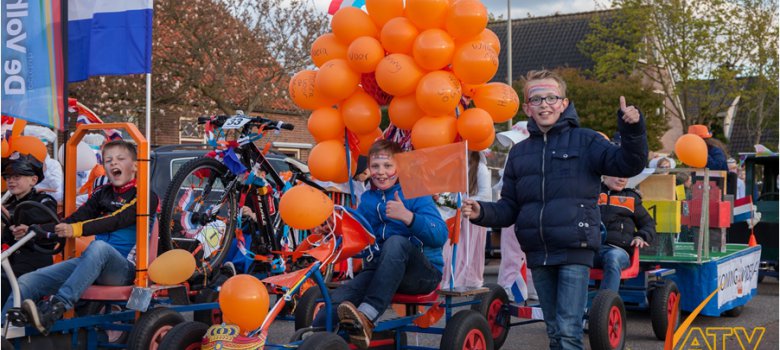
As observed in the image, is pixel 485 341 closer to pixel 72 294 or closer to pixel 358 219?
pixel 358 219

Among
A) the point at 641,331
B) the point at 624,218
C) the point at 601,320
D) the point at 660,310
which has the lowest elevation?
the point at 641,331

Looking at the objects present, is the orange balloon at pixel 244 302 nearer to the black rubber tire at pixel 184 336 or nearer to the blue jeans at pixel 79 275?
the black rubber tire at pixel 184 336

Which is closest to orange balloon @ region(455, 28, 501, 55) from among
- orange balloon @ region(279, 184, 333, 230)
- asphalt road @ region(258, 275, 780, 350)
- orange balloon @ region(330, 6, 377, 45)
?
orange balloon @ region(330, 6, 377, 45)

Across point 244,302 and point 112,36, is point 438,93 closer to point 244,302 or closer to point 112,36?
point 244,302

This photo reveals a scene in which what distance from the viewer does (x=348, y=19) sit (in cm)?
665

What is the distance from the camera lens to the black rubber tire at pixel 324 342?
5129 millimetres

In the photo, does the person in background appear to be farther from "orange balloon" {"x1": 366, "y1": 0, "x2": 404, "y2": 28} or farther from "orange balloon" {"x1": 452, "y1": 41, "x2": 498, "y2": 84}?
"orange balloon" {"x1": 366, "y1": 0, "x2": 404, "y2": 28}

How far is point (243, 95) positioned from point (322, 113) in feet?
57.2

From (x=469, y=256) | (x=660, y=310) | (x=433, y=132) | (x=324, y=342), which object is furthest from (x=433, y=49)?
(x=660, y=310)

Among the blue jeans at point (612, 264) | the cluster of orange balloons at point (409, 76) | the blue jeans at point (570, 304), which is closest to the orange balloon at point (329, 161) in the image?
the cluster of orange balloons at point (409, 76)

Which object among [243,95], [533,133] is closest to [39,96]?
[533,133]

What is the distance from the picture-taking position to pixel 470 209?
5477 millimetres

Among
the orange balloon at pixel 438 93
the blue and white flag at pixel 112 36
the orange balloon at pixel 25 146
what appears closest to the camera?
the orange balloon at pixel 438 93

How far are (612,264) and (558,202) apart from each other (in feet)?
8.25
